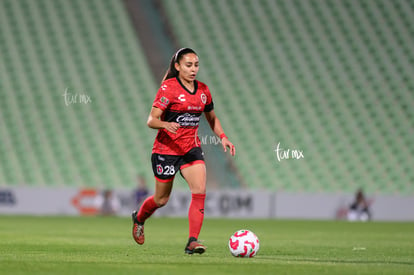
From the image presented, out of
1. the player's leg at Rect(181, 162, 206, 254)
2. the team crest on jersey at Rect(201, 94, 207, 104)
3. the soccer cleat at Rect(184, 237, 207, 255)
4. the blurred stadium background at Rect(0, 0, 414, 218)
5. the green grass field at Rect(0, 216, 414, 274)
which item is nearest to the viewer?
the green grass field at Rect(0, 216, 414, 274)

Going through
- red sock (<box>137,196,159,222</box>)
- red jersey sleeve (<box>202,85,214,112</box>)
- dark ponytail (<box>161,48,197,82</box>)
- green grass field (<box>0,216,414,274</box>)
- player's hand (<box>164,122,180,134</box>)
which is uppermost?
dark ponytail (<box>161,48,197,82</box>)

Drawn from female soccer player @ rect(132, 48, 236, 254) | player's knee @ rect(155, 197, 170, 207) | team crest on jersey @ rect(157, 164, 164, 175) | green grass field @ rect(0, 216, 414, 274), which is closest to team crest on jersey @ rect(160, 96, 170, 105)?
female soccer player @ rect(132, 48, 236, 254)

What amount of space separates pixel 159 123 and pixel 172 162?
0.57 m

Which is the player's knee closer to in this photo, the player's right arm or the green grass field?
the green grass field

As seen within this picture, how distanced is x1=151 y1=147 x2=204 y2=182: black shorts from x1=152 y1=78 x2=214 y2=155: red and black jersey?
48 millimetres

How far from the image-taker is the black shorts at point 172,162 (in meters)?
7.86

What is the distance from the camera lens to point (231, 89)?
25547 mm

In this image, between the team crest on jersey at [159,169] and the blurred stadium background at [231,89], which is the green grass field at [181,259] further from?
the blurred stadium background at [231,89]

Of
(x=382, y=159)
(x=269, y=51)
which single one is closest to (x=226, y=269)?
(x=382, y=159)

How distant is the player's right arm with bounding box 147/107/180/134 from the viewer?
7.36m

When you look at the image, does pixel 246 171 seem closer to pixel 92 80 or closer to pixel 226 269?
pixel 92 80

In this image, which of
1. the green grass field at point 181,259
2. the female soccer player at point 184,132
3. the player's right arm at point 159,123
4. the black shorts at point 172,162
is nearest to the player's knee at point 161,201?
the female soccer player at point 184,132

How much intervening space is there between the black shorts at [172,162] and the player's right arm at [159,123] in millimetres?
474

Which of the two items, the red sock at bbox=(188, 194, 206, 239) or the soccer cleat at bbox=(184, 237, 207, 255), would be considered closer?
the soccer cleat at bbox=(184, 237, 207, 255)
